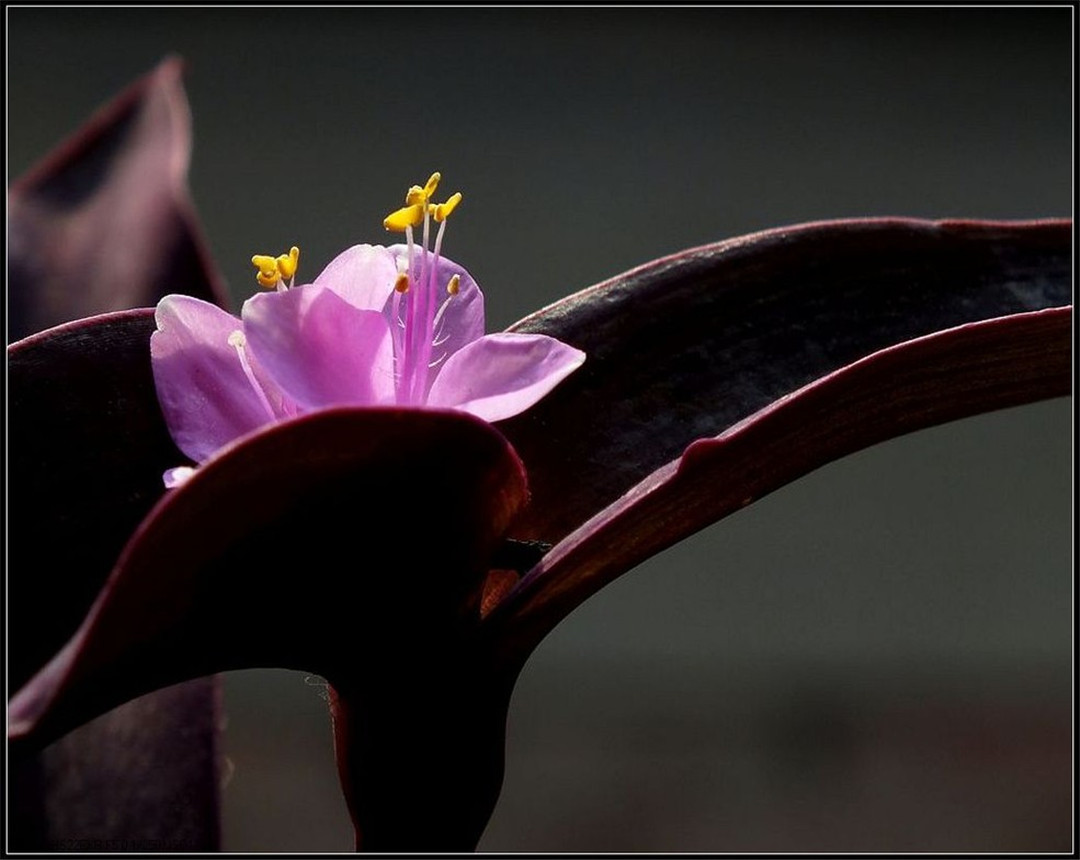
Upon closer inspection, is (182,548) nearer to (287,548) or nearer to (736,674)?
(287,548)

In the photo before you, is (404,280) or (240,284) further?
(240,284)

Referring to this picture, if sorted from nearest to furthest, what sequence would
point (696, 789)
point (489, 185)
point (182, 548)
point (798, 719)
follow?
point (182, 548) → point (696, 789) → point (798, 719) → point (489, 185)

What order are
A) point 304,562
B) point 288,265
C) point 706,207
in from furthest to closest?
1. point 706,207
2. point 288,265
3. point 304,562

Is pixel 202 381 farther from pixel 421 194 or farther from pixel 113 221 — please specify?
pixel 113 221

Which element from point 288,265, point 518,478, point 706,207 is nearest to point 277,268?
point 288,265

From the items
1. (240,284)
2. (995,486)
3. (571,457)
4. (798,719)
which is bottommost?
(798,719)

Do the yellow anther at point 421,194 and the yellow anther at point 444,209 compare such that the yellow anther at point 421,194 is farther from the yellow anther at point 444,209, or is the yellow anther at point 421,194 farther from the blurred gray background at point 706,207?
the blurred gray background at point 706,207

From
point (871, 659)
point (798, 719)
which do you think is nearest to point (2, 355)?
point (798, 719)
